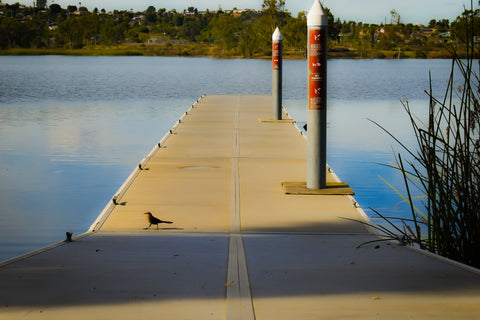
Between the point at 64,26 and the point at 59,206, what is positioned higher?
the point at 64,26

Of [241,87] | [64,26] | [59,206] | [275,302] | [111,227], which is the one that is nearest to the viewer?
[275,302]

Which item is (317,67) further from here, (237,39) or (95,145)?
(237,39)

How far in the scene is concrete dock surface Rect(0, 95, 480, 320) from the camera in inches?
148

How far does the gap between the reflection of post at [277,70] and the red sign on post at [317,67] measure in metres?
8.02

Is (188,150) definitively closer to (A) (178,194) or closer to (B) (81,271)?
(A) (178,194)

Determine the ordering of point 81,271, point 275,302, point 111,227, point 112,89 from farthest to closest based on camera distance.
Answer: point 112,89, point 111,227, point 81,271, point 275,302

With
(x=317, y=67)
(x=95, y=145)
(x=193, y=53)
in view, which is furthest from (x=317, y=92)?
(x=193, y=53)

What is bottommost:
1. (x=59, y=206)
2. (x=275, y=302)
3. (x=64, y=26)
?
(x=59, y=206)

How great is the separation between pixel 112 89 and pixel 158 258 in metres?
32.8

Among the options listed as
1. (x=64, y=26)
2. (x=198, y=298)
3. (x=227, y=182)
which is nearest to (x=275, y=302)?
(x=198, y=298)

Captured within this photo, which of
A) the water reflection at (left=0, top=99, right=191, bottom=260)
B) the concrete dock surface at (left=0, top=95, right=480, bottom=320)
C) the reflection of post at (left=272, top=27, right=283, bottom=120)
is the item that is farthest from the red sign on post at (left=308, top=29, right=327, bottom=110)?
the reflection of post at (left=272, top=27, right=283, bottom=120)

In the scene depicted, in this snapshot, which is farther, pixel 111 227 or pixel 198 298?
pixel 111 227

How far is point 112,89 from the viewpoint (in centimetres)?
3681

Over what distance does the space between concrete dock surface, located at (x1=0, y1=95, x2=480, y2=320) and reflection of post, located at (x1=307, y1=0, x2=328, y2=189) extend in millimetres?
406
